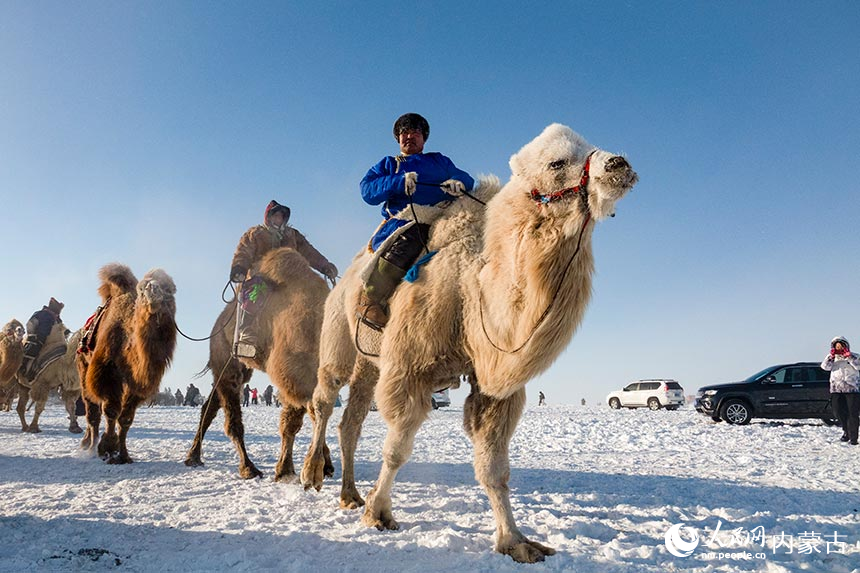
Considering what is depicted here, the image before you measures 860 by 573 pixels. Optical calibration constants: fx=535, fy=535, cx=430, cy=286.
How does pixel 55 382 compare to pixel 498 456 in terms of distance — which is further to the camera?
pixel 55 382

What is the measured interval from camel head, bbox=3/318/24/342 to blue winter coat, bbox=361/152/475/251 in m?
12.6

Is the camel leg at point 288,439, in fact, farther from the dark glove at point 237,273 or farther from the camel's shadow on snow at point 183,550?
the camel's shadow on snow at point 183,550

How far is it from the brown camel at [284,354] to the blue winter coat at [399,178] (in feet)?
5.95

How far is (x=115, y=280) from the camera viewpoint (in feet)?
29.0

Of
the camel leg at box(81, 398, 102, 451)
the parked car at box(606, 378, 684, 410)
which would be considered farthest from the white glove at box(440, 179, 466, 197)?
the parked car at box(606, 378, 684, 410)

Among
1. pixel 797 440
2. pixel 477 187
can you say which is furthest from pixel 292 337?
pixel 797 440

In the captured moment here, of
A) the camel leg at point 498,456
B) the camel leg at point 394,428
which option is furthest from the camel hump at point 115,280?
the camel leg at point 498,456

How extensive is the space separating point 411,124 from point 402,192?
33.3 inches

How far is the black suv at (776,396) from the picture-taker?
48.1 feet

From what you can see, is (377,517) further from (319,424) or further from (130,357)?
(130,357)

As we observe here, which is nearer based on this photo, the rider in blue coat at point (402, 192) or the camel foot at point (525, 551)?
the camel foot at point (525, 551)

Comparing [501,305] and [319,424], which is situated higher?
[501,305]

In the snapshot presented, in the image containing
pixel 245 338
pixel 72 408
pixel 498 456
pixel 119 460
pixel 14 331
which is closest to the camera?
pixel 498 456

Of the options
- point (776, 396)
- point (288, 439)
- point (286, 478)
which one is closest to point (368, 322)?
point (288, 439)
